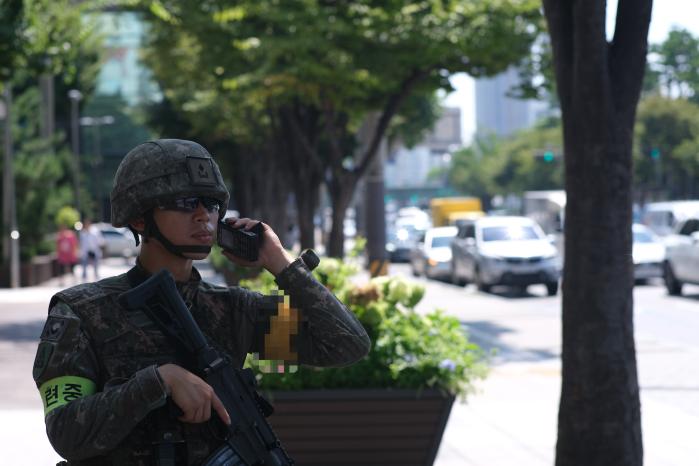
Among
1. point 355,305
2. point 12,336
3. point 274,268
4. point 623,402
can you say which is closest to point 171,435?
point 274,268

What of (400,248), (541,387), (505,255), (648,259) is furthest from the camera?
(400,248)

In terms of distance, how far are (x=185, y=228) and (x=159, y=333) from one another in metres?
0.25

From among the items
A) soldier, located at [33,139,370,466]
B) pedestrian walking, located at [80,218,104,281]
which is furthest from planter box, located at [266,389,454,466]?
pedestrian walking, located at [80,218,104,281]

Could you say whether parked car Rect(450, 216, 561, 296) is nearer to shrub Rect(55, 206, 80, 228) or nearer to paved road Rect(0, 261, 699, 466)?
paved road Rect(0, 261, 699, 466)

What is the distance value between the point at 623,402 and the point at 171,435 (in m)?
3.80

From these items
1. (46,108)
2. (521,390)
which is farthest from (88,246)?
(521,390)

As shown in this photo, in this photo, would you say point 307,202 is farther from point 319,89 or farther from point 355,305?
point 355,305

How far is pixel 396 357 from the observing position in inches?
291

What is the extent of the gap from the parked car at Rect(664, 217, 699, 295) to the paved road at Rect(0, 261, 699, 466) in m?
0.67

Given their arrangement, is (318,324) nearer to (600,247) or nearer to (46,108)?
(600,247)

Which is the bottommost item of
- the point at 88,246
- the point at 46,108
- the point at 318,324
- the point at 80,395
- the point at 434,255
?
the point at 434,255

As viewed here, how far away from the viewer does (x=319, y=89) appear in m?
21.0

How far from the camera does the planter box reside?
718 cm

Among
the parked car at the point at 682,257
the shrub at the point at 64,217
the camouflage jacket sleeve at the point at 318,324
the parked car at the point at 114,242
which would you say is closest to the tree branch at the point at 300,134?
the parked car at the point at 682,257
